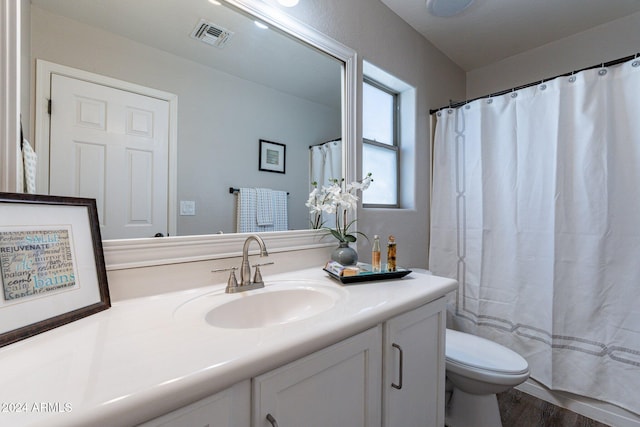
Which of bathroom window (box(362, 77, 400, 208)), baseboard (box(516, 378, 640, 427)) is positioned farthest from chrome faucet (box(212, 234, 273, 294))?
baseboard (box(516, 378, 640, 427))

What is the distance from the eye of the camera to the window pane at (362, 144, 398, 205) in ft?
5.92

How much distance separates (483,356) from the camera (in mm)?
1336

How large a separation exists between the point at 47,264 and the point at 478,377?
5.13 ft

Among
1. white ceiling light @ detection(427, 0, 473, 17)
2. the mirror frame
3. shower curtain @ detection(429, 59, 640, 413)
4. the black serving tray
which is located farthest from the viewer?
white ceiling light @ detection(427, 0, 473, 17)

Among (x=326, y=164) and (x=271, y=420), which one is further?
(x=326, y=164)

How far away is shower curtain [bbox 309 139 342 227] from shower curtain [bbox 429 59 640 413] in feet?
3.21

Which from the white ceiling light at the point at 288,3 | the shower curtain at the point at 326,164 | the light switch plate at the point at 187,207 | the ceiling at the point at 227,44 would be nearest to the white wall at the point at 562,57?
the ceiling at the point at 227,44

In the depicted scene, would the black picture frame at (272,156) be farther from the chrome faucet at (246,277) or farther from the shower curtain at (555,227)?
the shower curtain at (555,227)

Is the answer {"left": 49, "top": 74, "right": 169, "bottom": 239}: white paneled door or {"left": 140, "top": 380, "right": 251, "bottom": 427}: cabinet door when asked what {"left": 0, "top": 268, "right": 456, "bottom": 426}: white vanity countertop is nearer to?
{"left": 140, "top": 380, "right": 251, "bottom": 427}: cabinet door

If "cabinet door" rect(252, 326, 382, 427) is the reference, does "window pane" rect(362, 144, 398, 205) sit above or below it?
above

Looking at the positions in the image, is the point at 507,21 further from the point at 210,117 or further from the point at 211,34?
the point at 210,117

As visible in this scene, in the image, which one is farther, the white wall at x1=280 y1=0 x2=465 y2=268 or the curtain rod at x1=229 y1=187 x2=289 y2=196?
the white wall at x1=280 y1=0 x2=465 y2=268

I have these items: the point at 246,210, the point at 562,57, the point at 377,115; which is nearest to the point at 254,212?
the point at 246,210

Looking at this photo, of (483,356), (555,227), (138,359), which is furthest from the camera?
(555,227)
